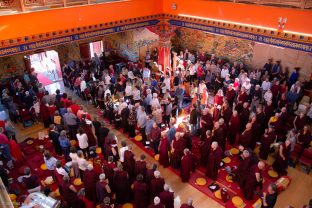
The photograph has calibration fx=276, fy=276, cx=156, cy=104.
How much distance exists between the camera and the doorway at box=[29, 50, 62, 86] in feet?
54.2

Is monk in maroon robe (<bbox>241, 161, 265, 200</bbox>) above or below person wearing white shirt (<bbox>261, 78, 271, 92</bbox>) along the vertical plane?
below

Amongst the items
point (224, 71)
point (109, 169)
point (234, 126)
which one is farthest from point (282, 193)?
point (224, 71)

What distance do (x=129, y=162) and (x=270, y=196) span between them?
3.93 meters

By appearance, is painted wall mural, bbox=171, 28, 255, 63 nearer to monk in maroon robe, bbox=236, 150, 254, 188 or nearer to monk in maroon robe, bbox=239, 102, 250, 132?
monk in maroon robe, bbox=239, 102, 250, 132

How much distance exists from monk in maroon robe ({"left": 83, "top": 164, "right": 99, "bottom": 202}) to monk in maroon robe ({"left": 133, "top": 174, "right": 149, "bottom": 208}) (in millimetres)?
1169

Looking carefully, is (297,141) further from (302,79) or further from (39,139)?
(39,139)

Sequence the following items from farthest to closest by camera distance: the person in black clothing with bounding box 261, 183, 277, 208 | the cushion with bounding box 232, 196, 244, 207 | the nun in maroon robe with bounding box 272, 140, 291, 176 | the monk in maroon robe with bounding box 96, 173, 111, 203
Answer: the nun in maroon robe with bounding box 272, 140, 291, 176 < the cushion with bounding box 232, 196, 244, 207 < the monk in maroon robe with bounding box 96, 173, 111, 203 < the person in black clothing with bounding box 261, 183, 277, 208

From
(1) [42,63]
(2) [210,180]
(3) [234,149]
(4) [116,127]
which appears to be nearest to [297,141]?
(3) [234,149]

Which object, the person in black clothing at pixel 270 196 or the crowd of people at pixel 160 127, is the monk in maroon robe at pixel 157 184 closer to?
the crowd of people at pixel 160 127

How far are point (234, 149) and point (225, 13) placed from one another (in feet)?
18.3

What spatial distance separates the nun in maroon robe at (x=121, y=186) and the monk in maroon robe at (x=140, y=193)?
38cm

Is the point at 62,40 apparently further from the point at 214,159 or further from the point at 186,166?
the point at 214,159

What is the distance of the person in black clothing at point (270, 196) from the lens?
682 centimetres

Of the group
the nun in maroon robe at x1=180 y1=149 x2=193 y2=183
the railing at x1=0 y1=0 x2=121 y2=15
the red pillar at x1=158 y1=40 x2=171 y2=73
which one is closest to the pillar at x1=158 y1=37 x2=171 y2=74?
the red pillar at x1=158 y1=40 x2=171 y2=73
